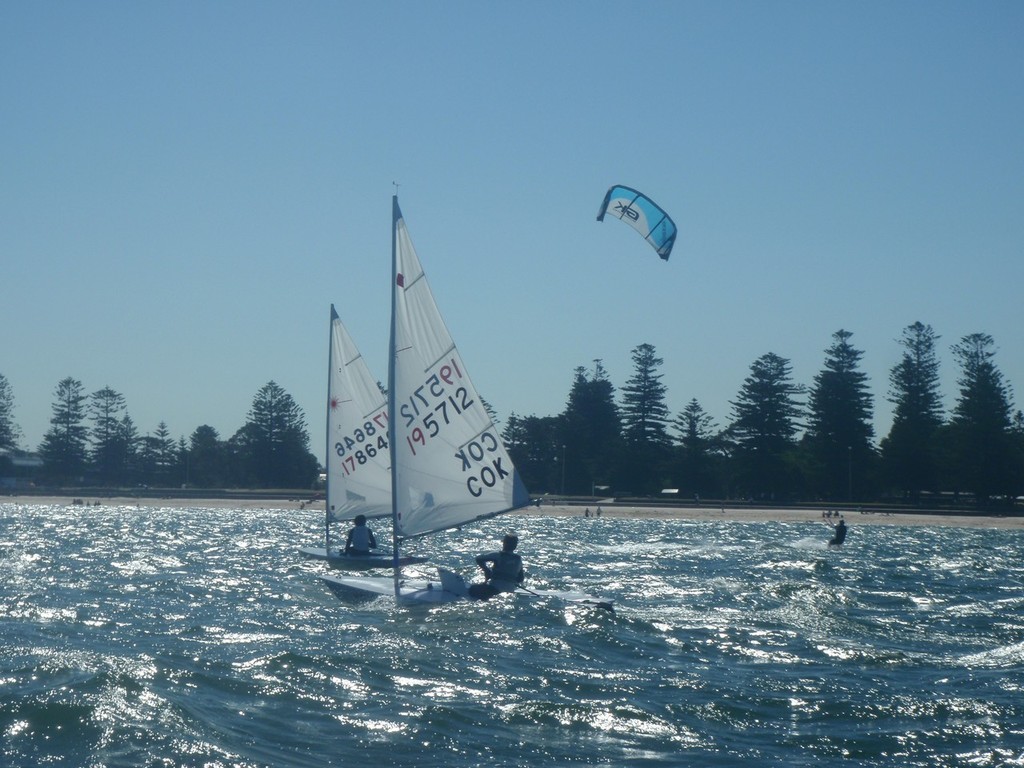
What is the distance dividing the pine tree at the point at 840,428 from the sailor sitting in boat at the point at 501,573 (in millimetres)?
58478

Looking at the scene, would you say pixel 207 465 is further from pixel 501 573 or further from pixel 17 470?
pixel 501 573

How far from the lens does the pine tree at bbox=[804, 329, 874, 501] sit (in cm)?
7219

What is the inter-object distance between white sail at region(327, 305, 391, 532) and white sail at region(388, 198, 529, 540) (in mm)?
7330

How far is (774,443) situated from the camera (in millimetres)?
74562

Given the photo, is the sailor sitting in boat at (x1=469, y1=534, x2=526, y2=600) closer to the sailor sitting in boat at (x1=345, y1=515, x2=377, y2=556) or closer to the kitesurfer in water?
the sailor sitting in boat at (x1=345, y1=515, x2=377, y2=556)

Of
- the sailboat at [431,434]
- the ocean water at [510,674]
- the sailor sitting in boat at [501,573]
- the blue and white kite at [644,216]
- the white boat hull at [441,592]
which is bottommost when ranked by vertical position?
the ocean water at [510,674]

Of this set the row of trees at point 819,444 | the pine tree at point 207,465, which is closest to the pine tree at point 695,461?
the row of trees at point 819,444

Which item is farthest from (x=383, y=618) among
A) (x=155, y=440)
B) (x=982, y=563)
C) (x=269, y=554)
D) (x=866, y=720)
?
(x=155, y=440)

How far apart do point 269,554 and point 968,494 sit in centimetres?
5931

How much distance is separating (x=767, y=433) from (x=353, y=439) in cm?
5398

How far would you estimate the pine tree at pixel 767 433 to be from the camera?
7388 cm

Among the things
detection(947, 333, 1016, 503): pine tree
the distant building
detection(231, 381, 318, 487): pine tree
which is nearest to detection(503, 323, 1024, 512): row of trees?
detection(947, 333, 1016, 503): pine tree

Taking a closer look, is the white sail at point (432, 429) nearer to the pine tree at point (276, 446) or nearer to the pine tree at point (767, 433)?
the pine tree at point (767, 433)

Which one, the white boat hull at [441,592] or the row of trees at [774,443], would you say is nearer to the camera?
the white boat hull at [441,592]
